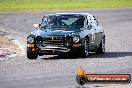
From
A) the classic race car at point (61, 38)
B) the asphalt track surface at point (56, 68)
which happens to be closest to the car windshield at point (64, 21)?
the classic race car at point (61, 38)

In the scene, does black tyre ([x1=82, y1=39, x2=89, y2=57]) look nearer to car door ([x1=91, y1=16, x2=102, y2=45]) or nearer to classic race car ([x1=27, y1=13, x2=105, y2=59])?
classic race car ([x1=27, y1=13, x2=105, y2=59])

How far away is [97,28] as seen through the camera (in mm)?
21359

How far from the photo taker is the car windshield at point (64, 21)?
1983 centimetres

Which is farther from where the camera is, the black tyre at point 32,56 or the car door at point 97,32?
the car door at point 97,32

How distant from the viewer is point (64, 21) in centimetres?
2016

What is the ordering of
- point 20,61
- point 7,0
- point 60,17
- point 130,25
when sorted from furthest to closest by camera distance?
1. point 7,0
2. point 130,25
3. point 60,17
4. point 20,61

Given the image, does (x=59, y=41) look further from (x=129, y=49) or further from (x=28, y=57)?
(x=129, y=49)

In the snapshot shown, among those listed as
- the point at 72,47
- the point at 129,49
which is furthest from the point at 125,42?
the point at 72,47

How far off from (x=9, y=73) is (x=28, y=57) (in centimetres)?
430

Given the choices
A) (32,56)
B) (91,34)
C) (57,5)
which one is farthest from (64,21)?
(57,5)

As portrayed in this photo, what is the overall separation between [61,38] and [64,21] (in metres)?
1.60

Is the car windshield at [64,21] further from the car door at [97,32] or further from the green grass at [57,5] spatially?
the green grass at [57,5]

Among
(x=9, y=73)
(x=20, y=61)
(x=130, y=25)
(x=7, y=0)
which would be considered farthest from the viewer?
(x=7, y=0)

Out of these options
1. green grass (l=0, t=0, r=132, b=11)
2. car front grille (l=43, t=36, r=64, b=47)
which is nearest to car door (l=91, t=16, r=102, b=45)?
car front grille (l=43, t=36, r=64, b=47)
